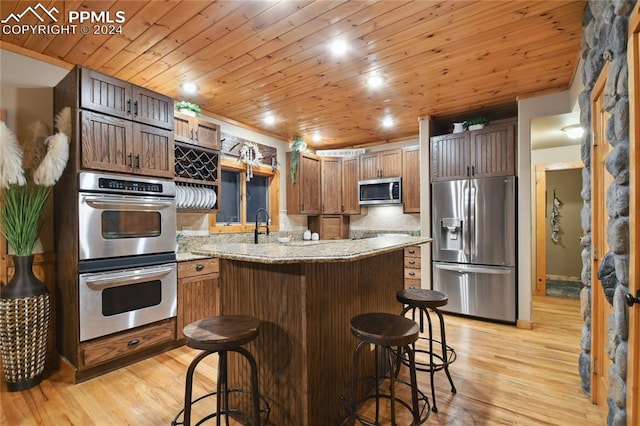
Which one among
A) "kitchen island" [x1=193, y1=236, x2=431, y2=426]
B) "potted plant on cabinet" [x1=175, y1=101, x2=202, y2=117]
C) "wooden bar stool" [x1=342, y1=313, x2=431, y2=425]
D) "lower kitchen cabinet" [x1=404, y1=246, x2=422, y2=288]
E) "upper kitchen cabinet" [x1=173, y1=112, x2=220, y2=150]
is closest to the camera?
"wooden bar stool" [x1=342, y1=313, x2=431, y2=425]

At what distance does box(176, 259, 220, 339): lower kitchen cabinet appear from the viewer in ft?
10.1

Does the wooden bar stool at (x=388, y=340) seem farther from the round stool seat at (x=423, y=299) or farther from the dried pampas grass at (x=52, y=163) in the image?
the dried pampas grass at (x=52, y=163)

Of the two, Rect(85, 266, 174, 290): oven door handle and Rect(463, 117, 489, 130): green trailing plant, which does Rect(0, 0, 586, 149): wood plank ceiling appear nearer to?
Rect(463, 117, 489, 130): green trailing plant

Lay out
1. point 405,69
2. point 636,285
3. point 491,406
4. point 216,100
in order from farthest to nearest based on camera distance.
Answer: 1. point 216,100
2. point 405,69
3. point 491,406
4. point 636,285

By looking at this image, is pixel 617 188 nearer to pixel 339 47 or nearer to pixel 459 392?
pixel 459 392

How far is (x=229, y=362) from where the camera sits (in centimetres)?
201

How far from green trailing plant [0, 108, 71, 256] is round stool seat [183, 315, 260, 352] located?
5.82 feet

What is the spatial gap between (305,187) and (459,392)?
3.74 meters

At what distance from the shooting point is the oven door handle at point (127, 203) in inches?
96.8

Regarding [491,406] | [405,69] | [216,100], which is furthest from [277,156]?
[491,406]

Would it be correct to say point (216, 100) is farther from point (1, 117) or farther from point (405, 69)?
point (405, 69)

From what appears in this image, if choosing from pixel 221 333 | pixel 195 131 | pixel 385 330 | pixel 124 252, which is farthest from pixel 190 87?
pixel 385 330

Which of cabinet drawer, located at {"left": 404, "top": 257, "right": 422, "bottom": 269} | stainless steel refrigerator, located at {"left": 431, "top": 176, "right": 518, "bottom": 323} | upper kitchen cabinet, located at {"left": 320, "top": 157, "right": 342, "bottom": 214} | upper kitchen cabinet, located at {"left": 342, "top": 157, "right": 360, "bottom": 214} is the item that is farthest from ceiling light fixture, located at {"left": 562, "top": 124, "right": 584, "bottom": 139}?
upper kitchen cabinet, located at {"left": 320, "top": 157, "right": 342, "bottom": 214}

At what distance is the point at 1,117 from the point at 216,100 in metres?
1.86
